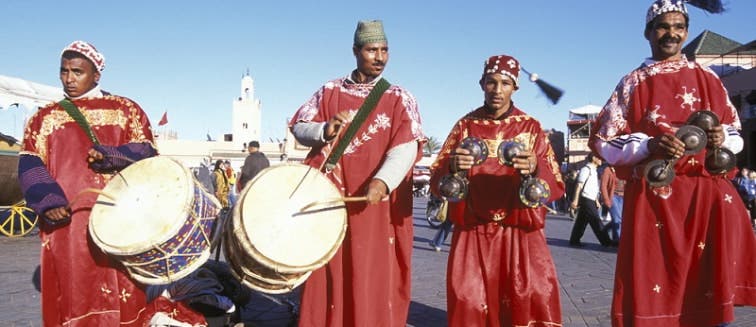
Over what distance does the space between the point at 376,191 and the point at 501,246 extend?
1051 mm

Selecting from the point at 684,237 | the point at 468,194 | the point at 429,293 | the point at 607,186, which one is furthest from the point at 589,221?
the point at 684,237

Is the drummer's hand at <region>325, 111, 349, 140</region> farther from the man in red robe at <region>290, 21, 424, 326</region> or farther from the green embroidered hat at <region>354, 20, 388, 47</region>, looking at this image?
the green embroidered hat at <region>354, 20, 388, 47</region>

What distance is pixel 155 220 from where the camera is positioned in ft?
10.5

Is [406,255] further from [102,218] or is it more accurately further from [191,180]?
[102,218]

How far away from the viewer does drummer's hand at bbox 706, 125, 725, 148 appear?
10.1ft

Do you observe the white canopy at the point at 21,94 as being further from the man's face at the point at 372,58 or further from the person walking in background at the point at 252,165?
the man's face at the point at 372,58

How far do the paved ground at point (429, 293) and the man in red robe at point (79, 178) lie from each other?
4.81 ft

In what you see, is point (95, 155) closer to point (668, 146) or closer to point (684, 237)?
point (668, 146)

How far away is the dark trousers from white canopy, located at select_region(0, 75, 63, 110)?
11.4 metres

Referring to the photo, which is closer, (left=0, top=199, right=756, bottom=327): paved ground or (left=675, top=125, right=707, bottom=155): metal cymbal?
(left=675, top=125, right=707, bottom=155): metal cymbal

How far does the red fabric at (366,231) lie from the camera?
360 cm

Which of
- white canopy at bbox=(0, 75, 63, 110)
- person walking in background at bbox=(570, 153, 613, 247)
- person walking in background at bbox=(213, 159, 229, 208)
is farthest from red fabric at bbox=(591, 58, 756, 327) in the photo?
person walking in background at bbox=(213, 159, 229, 208)

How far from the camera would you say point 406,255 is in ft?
12.4

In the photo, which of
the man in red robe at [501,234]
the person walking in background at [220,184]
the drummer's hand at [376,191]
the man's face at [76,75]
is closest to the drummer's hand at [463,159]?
the man in red robe at [501,234]
